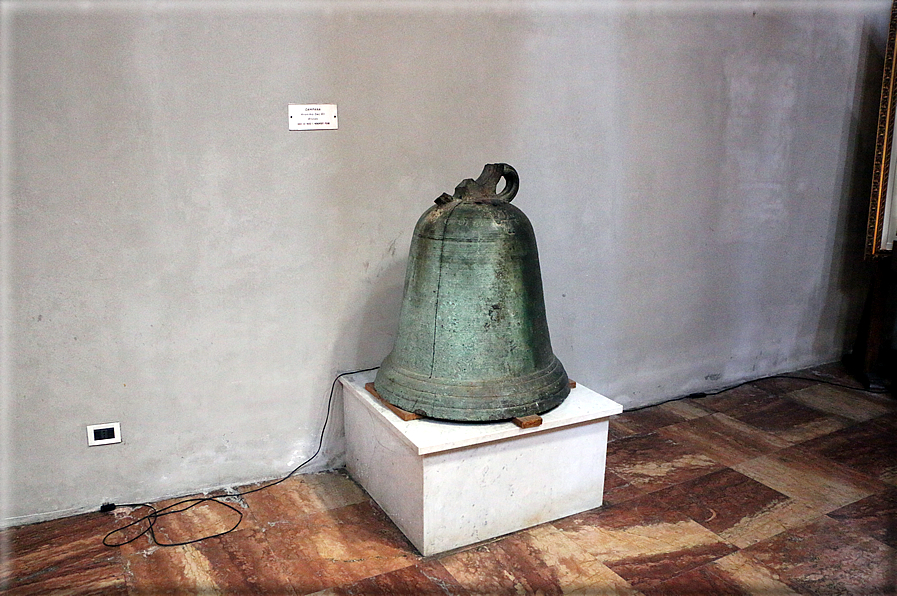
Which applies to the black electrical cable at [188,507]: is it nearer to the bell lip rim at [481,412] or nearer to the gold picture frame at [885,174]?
the bell lip rim at [481,412]

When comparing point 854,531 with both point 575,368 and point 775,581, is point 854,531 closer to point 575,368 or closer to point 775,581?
point 775,581

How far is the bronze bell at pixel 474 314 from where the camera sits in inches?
90.2

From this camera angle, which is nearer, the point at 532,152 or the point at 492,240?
the point at 492,240

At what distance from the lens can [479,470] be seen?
7.54 ft

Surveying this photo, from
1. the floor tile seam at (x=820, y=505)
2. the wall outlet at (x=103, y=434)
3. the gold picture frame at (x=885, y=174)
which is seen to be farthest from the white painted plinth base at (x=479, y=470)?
the gold picture frame at (x=885, y=174)

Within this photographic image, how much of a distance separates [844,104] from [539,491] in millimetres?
2805

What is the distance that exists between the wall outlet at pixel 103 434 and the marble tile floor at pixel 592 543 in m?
0.26

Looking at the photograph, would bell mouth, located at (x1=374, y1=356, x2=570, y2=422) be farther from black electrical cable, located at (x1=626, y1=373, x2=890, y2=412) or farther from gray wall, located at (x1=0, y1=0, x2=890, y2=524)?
black electrical cable, located at (x1=626, y1=373, x2=890, y2=412)

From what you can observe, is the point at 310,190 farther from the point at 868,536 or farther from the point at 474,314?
the point at 868,536

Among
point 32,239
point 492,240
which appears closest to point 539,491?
point 492,240

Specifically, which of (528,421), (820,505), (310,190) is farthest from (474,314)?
(820,505)

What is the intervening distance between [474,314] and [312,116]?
3.03ft

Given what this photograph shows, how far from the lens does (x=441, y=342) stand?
2326 millimetres

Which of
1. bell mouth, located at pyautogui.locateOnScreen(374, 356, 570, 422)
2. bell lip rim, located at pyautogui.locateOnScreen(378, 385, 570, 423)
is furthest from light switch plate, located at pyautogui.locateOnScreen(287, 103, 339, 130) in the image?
bell lip rim, located at pyautogui.locateOnScreen(378, 385, 570, 423)
